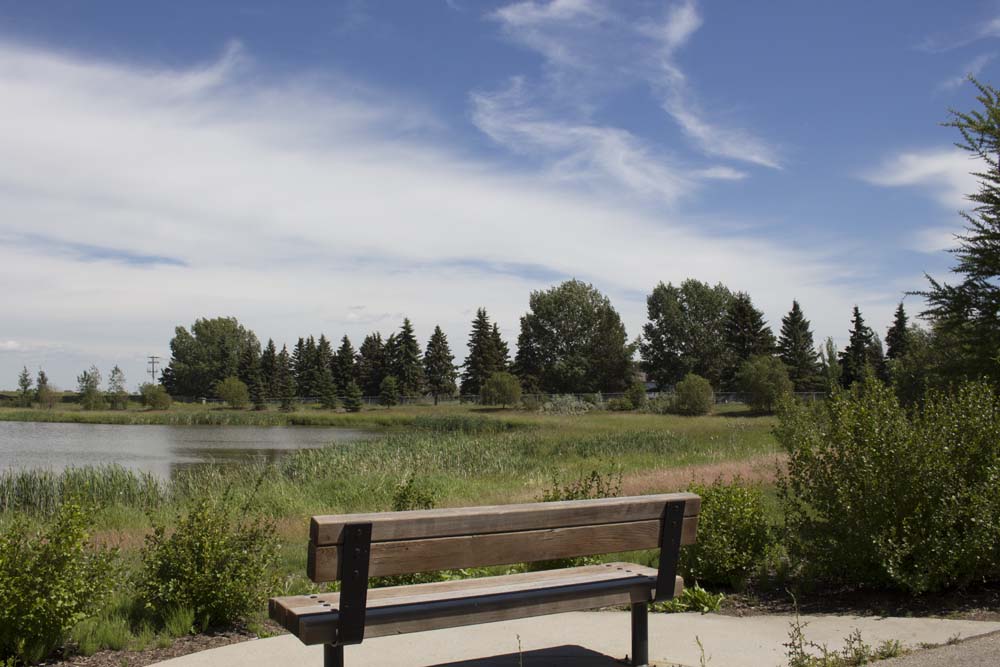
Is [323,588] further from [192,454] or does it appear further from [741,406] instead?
[741,406]

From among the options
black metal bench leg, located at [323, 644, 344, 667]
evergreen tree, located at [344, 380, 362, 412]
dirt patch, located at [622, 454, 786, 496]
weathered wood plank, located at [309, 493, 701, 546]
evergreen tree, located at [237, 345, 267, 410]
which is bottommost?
dirt patch, located at [622, 454, 786, 496]

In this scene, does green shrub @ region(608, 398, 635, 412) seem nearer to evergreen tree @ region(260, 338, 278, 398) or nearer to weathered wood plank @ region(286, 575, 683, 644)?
evergreen tree @ region(260, 338, 278, 398)

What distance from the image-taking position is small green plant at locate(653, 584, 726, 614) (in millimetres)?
5984

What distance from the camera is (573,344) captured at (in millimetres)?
88875

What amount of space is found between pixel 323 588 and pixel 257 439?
119 ft

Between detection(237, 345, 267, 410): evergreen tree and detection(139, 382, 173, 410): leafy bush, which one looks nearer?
detection(139, 382, 173, 410): leafy bush

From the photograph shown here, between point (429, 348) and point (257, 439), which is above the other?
point (429, 348)

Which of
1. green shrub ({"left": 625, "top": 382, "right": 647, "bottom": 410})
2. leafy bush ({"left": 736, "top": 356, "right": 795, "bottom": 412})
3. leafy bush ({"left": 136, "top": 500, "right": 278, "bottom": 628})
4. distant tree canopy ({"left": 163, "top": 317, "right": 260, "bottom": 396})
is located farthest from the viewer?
distant tree canopy ({"left": 163, "top": 317, "right": 260, "bottom": 396})

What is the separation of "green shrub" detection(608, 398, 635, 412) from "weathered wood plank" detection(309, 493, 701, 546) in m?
59.6

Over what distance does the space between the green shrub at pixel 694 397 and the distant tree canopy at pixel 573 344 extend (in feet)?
84.0

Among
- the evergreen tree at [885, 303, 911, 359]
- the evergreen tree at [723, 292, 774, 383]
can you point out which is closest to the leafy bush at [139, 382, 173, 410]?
the evergreen tree at [723, 292, 774, 383]

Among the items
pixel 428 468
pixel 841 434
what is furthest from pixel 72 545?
pixel 428 468

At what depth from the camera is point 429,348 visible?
8519 cm

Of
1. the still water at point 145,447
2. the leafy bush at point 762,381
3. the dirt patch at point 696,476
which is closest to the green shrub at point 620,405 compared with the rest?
the leafy bush at point 762,381
